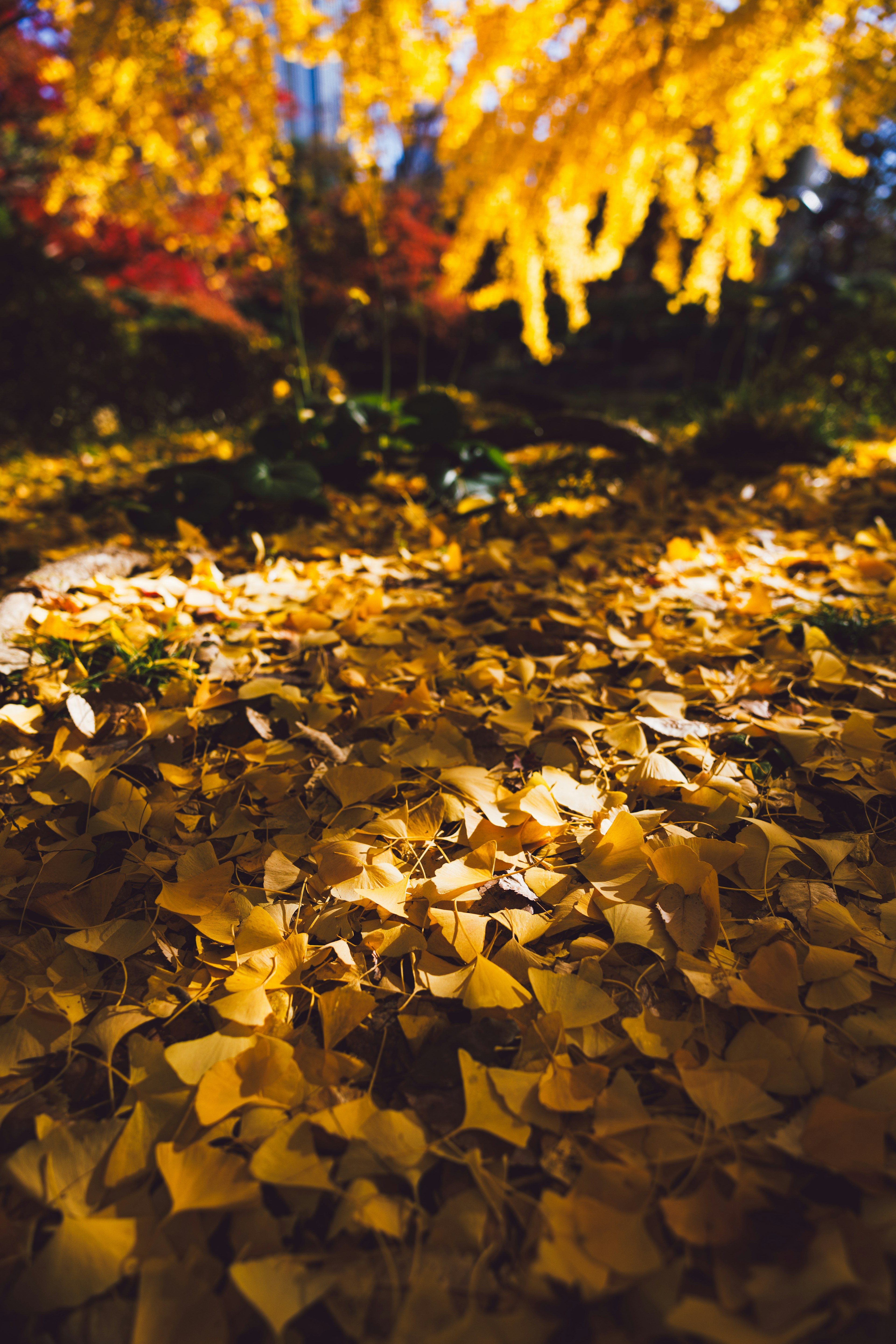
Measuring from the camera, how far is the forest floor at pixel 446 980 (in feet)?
1.44

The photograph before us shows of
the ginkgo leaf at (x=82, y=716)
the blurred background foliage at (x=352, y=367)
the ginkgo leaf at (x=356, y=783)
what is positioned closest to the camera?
the ginkgo leaf at (x=356, y=783)

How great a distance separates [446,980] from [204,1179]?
260 mm

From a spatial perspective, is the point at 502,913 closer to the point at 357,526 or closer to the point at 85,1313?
the point at 85,1313

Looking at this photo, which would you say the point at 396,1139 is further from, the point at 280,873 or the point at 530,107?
the point at 530,107

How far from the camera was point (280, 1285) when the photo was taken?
1.41 feet

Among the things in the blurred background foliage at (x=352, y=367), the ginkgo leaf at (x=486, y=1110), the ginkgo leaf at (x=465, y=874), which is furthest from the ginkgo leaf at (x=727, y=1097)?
the blurred background foliage at (x=352, y=367)

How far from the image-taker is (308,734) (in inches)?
41.4

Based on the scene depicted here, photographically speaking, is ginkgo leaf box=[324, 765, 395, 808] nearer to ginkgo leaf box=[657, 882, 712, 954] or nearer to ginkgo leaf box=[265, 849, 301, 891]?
ginkgo leaf box=[265, 849, 301, 891]

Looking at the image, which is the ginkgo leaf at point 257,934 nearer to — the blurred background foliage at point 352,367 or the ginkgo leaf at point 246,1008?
the ginkgo leaf at point 246,1008

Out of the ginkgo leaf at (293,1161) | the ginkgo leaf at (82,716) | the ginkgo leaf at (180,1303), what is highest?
the ginkgo leaf at (82,716)

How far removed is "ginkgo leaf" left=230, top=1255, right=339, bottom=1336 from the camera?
41 centimetres

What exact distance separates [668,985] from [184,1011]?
0.49m

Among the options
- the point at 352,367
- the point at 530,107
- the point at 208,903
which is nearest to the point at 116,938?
the point at 208,903

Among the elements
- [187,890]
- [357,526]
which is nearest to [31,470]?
[357,526]
